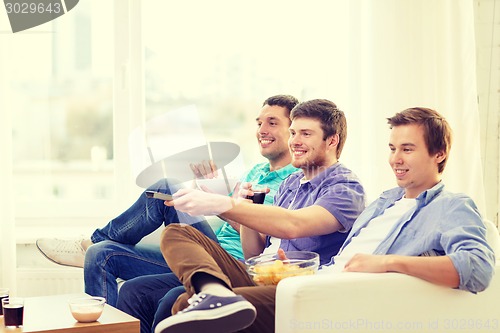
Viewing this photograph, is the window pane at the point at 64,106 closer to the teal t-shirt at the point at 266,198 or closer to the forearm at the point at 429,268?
the teal t-shirt at the point at 266,198

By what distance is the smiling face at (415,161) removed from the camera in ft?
7.80

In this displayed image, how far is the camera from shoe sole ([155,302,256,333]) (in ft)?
6.47

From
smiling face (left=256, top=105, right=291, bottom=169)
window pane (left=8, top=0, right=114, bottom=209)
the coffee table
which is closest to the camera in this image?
the coffee table

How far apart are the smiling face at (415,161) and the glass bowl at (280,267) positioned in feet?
1.31

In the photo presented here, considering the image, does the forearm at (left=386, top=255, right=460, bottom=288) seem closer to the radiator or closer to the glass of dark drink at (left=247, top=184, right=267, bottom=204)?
the glass of dark drink at (left=247, top=184, right=267, bottom=204)

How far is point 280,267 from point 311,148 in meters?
0.62

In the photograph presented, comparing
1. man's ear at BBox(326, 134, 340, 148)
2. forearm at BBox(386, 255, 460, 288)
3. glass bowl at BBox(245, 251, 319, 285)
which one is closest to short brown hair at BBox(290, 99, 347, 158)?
man's ear at BBox(326, 134, 340, 148)

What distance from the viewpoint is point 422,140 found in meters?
2.39

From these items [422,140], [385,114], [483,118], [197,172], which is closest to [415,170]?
[422,140]

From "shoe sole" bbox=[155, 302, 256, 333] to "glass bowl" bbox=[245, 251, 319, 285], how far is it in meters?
0.33

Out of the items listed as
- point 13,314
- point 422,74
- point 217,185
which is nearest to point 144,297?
point 217,185

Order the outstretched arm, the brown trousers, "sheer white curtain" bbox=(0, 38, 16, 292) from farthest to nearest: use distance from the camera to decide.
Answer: "sheer white curtain" bbox=(0, 38, 16, 292)
the brown trousers
the outstretched arm

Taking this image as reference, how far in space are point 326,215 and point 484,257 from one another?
2.12ft

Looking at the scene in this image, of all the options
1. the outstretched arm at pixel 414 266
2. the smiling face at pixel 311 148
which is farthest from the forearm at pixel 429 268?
the smiling face at pixel 311 148
